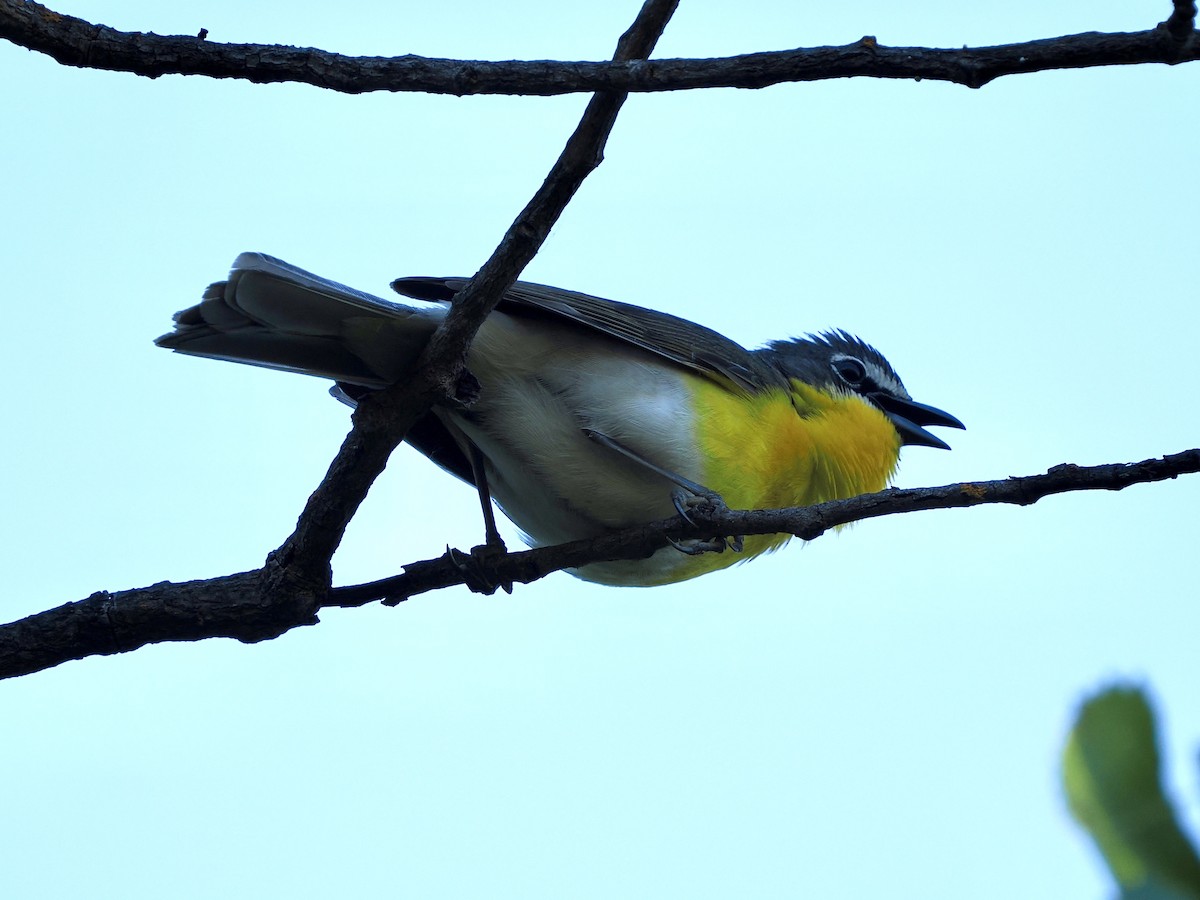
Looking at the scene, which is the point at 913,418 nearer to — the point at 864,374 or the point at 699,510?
the point at 864,374

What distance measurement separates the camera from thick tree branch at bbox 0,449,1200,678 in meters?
3.71

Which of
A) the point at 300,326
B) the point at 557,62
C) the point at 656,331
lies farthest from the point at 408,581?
the point at 557,62

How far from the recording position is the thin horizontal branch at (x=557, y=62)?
11.0ft

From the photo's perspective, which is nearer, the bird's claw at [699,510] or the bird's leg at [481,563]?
the bird's claw at [699,510]

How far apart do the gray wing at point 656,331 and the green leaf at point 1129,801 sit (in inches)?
182

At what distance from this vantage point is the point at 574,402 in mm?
5859

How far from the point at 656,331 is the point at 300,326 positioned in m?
1.80

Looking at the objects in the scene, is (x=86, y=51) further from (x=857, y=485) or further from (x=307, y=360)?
(x=857, y=485)

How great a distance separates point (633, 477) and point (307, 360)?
5.20 feet

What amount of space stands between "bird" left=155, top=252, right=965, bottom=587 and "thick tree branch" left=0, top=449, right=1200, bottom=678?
0.80 feet

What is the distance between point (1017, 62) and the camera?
3.42m

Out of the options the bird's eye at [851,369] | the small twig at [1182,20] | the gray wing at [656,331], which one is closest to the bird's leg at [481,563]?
the gray wing at [656,331]

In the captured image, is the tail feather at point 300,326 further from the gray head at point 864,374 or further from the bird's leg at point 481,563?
the gray head at point 864,374

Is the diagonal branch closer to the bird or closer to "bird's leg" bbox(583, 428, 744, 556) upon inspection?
the bird
